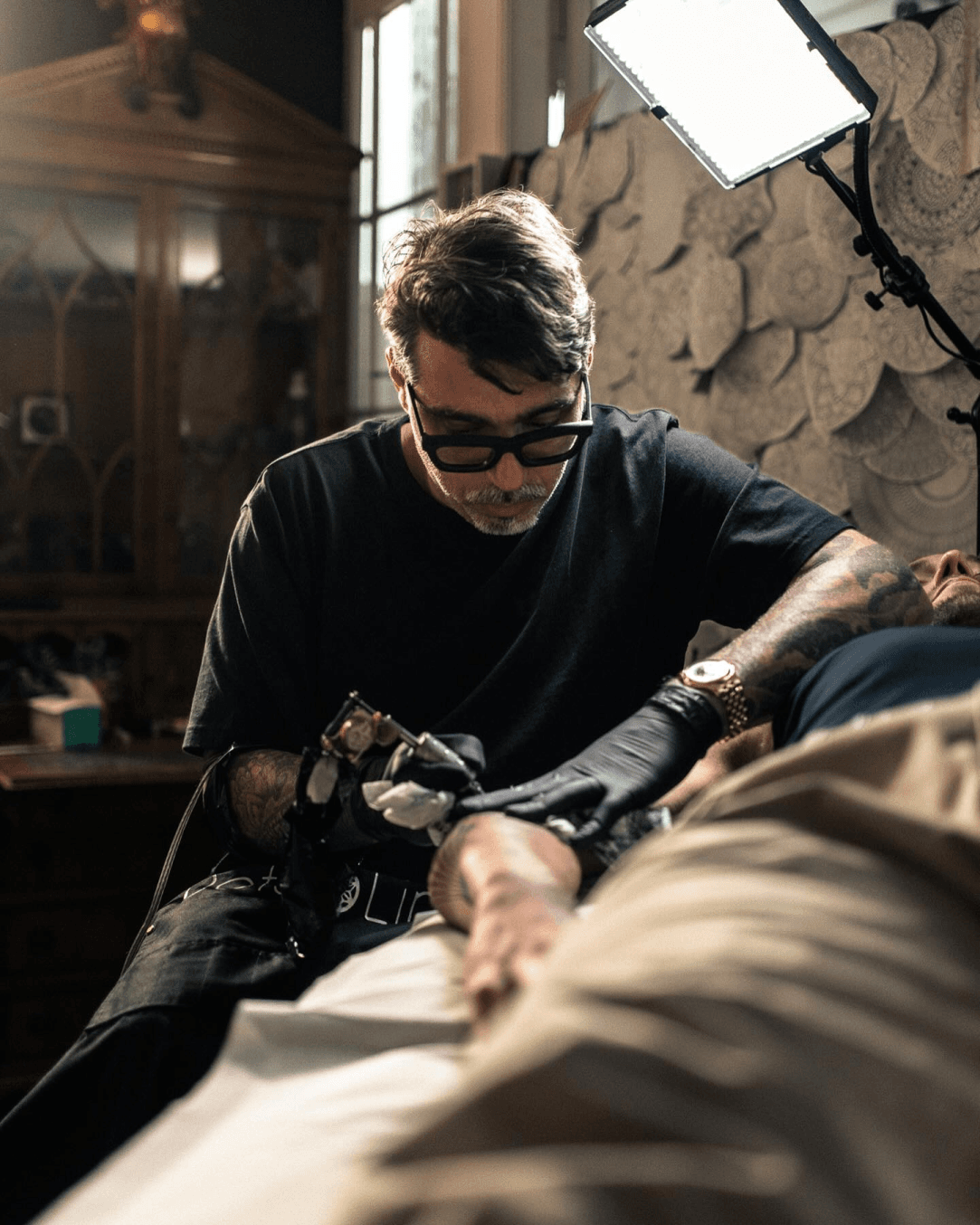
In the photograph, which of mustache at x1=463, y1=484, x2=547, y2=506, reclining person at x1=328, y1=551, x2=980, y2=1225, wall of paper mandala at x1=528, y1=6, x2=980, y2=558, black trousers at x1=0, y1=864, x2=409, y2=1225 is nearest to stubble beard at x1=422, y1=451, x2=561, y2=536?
mustache at x1=463, y1=484, x2=547, y2=506

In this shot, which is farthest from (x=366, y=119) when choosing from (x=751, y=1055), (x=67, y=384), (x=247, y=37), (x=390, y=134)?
(x=751, y=1055)

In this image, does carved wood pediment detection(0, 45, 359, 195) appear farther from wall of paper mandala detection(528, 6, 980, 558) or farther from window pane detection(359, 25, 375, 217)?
wall of paper mandala detection(528, 6, 980, 558)

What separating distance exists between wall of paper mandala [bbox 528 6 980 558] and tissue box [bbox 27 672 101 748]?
4.40 feet

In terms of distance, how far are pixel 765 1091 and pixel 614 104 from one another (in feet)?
8.63

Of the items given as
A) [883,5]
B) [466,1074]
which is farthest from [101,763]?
[466,1074]

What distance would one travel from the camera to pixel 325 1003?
85 cm

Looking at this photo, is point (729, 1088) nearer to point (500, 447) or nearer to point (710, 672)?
point (710, 672)

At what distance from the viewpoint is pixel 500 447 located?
4.28 feet

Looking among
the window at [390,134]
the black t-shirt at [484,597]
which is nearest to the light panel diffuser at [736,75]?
the black t-shirt at [484,597]

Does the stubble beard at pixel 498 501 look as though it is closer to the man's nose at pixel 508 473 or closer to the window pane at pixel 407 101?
the man's nose at pixel 508 473

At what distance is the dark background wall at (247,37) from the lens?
3498 mm

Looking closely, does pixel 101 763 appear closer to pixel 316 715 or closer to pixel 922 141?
pixel 316 715

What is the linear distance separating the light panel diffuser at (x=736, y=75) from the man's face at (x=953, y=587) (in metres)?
0.49

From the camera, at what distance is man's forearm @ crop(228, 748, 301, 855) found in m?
1.31
